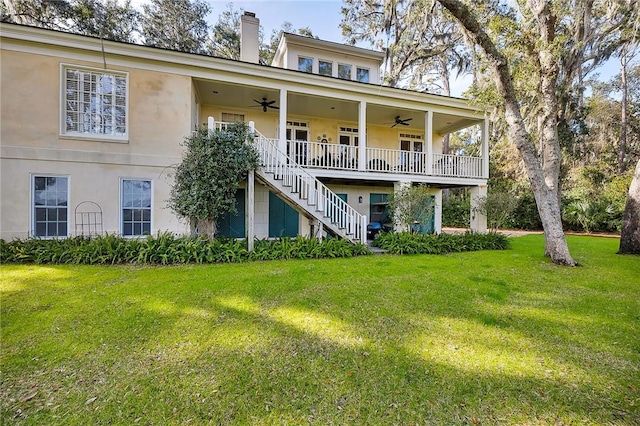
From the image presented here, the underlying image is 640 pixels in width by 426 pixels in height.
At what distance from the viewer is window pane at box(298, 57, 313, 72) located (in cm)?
1285

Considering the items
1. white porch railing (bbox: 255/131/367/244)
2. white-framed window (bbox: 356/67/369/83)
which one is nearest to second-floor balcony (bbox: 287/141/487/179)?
white porch railing (bbox: 255/131/367/244)

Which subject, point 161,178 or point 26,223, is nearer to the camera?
point 26,223

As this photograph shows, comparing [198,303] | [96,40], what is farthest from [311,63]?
[198,303]

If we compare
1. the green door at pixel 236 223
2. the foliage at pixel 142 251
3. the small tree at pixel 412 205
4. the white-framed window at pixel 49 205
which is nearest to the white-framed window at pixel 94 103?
the white-framed window at pixel 49 205

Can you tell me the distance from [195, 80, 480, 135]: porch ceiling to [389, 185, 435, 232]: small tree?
3768mm

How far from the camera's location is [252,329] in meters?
3.59

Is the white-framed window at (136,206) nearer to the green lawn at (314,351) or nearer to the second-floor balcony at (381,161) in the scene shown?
the green lawn at (314,351)

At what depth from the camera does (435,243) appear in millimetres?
9562

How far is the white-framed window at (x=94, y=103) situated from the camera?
816cm

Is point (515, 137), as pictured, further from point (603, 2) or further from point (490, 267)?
point (603, 2)

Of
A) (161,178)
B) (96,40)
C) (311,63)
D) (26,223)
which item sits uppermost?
(311,63)

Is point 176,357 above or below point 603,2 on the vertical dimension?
below

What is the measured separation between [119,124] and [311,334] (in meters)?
8.79

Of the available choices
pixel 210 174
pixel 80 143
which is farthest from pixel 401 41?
pixel 80 143
